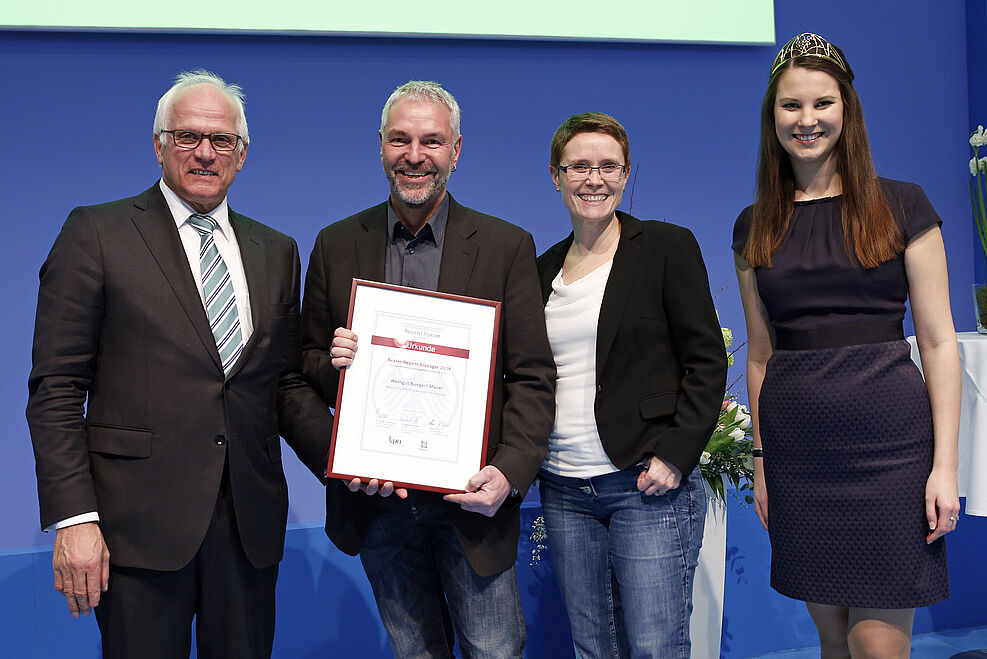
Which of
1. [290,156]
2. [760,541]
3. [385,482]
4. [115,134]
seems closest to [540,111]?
[290,156]

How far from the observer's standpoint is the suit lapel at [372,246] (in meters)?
1.85

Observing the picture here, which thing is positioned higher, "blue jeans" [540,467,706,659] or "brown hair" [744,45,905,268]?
"brown hair" [744,45,905,268]

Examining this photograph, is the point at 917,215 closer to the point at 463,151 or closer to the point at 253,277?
the point at 253,277

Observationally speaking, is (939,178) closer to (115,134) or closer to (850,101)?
(850,101)

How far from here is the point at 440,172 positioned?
1876 mm

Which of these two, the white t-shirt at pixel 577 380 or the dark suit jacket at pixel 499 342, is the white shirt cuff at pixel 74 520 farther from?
the white t-shirt at pixel 577 380

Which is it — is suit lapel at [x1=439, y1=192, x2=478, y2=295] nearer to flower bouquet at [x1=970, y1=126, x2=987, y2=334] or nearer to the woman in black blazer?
the woman in black blazer

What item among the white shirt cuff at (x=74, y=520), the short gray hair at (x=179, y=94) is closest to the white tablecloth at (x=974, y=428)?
the short gray hair at (x=179, y=94)

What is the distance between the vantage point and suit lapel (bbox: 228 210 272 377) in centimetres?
174

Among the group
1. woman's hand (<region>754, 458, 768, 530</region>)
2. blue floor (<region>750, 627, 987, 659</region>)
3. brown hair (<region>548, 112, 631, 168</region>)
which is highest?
brown hair (<region>548, 112, 631, 168</region>)

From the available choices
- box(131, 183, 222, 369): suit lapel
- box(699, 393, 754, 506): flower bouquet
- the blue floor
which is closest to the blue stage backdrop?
the blue floor

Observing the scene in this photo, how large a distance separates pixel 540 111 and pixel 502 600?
2267 millimetres

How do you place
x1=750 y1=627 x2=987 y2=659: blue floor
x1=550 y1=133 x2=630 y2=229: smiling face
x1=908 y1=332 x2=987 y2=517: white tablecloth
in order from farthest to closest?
x1=750 y1=627 x2=987 y2=659: blue floor
x1=908 y1=332 x2=987 y2=517: white tablecloth
x1=550 y1=133 x2=630 y2=229: smiling face

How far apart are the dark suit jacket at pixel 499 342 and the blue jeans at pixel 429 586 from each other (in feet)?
0.15
